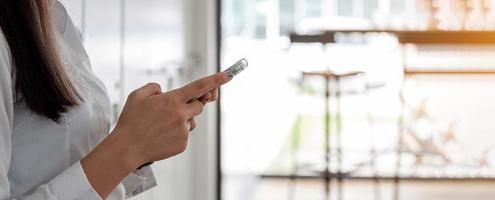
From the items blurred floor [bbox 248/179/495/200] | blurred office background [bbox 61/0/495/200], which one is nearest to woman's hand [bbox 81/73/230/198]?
blurred office background [bbox 61/0/495/200]

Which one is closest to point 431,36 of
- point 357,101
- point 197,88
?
point 357,101

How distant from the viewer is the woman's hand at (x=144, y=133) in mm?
793

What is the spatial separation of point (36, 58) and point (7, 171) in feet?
0.45

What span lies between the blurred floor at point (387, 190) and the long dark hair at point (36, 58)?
323cm

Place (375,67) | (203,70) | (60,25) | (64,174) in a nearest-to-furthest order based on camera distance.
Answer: (64,174)
(60,25)
(203,70)
(375,67)

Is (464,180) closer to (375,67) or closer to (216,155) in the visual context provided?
(375,67)

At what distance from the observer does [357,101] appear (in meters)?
4.03

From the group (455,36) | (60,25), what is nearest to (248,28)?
(455,36)

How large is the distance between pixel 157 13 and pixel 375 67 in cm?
177

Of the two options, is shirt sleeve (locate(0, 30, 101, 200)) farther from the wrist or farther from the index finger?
→ the index finger

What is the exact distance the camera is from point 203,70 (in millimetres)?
3639

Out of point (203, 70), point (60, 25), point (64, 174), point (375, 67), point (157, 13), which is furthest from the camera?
point (375, 67)

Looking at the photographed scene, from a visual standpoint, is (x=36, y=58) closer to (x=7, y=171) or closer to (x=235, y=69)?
(x=7, y=171)

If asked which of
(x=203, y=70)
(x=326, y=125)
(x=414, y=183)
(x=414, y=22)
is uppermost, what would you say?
(x=414, y=22)
